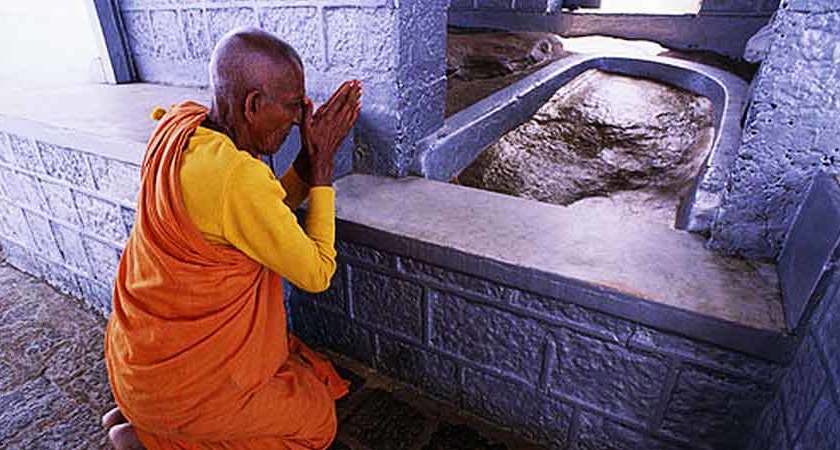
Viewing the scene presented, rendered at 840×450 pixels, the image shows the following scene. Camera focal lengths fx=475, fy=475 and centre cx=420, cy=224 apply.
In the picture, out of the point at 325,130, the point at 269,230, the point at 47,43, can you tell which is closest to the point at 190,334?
the point at 269,230


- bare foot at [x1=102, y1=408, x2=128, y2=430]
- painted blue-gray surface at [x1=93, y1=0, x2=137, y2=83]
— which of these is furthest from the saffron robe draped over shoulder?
painted blue-gray surface at [x1=93, y1=0, x2=137, y2=83]

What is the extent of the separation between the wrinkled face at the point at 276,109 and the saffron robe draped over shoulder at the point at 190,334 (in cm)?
16

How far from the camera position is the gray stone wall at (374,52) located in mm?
1920

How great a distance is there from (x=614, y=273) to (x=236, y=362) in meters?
1.13

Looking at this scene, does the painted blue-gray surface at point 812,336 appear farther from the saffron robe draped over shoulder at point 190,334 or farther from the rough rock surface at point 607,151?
the saffron robe draped over shoulder at point 190,334

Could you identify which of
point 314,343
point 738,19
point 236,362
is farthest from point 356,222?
point 738,19

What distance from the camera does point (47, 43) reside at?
9.84ft

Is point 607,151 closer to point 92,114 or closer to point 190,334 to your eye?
point 190,334

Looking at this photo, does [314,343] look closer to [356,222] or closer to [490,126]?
[356,222]

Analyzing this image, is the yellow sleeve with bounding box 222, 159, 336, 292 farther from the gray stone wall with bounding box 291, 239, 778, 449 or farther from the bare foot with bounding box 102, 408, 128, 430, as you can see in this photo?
the bare foot with bounding box 102, 408, 128, 430

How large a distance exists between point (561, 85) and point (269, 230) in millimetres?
3352

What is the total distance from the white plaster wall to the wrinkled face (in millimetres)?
2452

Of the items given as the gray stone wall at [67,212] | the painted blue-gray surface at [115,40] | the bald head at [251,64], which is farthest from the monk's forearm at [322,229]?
the painted blue-gray surface at [115,40]

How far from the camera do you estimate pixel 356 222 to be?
5.79 ft
